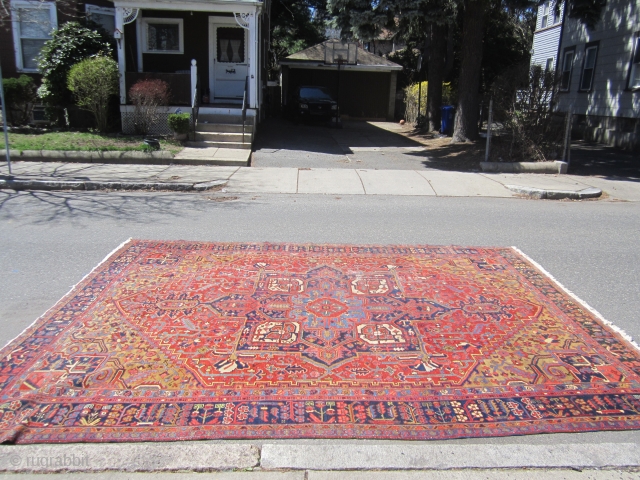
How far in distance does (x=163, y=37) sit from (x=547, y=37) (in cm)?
1803

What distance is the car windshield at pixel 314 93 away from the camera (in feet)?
78.6

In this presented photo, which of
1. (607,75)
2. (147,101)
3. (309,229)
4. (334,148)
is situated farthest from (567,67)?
(309,229)

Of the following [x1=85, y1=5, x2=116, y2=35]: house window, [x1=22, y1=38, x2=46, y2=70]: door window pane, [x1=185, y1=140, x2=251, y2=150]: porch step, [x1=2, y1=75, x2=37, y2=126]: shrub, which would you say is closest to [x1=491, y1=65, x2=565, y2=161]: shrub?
[x1=185, y1=140, x2=251, y2=150]: porch step

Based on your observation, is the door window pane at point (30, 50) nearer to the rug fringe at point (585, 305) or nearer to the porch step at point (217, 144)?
the porch step at point (217, 144)

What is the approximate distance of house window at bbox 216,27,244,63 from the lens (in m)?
18.6

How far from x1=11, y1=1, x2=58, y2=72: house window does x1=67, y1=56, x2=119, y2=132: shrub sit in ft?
9.51

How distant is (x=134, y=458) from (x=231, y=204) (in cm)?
666

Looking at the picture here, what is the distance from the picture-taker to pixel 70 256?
20.9 feet

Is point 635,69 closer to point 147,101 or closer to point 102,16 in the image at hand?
point 147,101

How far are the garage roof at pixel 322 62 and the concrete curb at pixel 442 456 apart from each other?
85.7 feet

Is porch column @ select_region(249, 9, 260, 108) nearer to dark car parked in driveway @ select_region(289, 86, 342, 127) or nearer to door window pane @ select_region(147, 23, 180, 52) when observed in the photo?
door window pane @ select_region(147, 23, 180, 52)

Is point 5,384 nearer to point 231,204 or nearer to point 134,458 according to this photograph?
point 134,458

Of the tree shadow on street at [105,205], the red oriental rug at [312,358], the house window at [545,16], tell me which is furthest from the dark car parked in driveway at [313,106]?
the red oriental rug at [312,358]

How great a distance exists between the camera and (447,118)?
2058 cm
